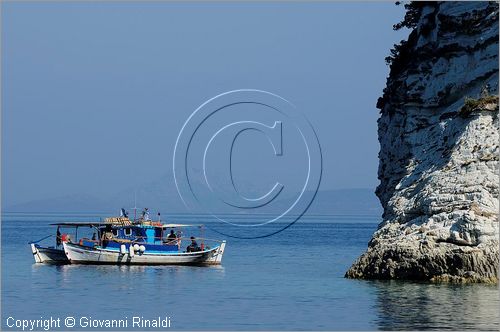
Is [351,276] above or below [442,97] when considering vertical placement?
below

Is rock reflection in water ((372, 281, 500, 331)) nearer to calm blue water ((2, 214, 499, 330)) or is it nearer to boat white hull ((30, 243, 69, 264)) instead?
calm blue water ((2, 214, 499, 330))

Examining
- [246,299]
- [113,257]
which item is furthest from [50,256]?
[246,299]

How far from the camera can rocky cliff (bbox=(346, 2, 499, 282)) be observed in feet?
150

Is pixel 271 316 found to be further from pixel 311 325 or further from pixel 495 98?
pixel 495 98

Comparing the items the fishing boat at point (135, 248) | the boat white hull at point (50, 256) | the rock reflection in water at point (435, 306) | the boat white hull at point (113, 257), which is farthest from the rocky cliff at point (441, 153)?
the boat white hull at point (50, 256)

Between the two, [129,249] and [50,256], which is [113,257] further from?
[50,256]

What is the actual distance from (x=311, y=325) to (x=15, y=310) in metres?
12.4

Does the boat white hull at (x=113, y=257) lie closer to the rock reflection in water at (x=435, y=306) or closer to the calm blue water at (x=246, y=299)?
the calm blue water at (x=246, y=299)

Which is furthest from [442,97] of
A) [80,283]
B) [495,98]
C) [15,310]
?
[15,310]

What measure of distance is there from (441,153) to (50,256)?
95.4ft

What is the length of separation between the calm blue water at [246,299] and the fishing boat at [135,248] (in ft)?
7.17

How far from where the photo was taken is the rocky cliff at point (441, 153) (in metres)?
45.6

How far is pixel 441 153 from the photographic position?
52.1m

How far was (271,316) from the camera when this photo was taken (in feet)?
127
